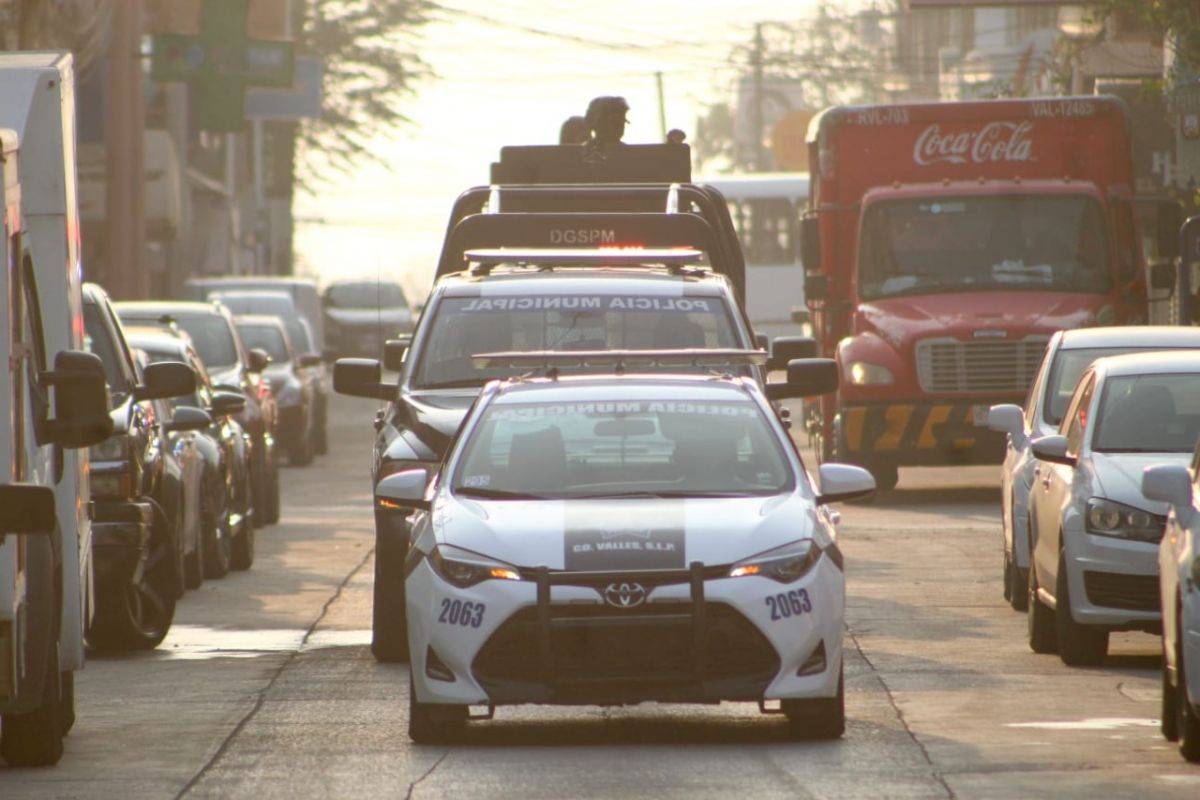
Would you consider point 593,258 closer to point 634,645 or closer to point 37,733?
point 634,645

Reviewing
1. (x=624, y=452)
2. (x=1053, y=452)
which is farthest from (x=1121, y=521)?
(x=624, y=452)

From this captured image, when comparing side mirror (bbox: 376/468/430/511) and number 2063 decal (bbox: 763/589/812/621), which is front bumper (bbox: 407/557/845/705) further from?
side mirror (bbox: 376/468/430/511)

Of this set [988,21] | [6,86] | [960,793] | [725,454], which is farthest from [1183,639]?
[988,21]

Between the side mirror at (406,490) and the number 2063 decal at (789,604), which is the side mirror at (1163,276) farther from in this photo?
the number 2063 decal at (789,604)

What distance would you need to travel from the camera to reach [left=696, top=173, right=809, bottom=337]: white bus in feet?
170

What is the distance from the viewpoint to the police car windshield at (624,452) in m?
11.5

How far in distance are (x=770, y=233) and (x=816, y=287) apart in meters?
26.2

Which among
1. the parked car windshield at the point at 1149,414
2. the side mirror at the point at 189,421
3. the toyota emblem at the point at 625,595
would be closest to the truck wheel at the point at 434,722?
the toyota emblem at the point at 625,595

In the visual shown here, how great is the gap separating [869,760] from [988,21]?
64.2 m

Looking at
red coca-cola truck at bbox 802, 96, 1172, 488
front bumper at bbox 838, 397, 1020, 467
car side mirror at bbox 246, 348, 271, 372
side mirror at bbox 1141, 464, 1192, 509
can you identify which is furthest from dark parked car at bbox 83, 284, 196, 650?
red coca-cola truck at bbox 802, 96, 1172, 488

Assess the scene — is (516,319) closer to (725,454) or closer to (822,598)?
(725,454)

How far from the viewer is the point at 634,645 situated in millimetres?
10742

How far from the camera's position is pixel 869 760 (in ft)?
34.9

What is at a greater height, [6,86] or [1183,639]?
[6,86]
